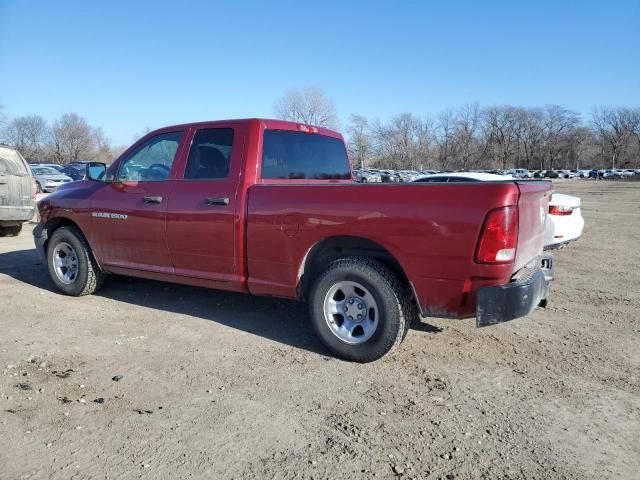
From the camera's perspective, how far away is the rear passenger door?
4512mm

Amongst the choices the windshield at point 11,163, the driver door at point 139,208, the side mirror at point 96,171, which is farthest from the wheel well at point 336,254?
the windshield at point 11,163

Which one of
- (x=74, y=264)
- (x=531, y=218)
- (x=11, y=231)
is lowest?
(x=11, y=231)

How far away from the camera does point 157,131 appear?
208 inches

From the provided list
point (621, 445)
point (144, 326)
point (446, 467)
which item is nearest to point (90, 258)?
point (144, 326)

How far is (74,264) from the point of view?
595cm

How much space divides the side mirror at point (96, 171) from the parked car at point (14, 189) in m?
4.68

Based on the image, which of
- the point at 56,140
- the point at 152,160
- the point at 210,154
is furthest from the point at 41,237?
the point at 56,140

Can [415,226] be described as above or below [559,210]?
above

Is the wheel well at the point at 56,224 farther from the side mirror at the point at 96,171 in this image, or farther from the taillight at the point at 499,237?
the taillight at the point at 499,237

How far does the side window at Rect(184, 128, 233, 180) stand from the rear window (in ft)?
1.18

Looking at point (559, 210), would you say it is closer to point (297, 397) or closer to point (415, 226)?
point (415, 226)

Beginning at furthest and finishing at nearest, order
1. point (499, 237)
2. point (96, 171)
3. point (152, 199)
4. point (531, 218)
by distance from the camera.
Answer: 1. point (96, 171)
2. point (152, 199)
3. point (531, 218)
4. point (499, 237)

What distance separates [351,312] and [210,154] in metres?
2.06

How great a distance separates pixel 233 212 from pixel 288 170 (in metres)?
0.79
